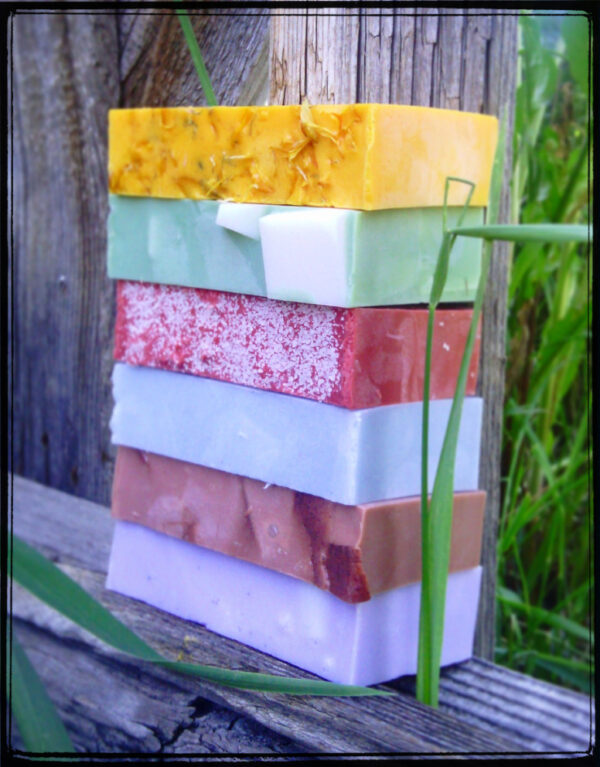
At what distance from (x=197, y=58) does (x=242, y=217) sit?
15 centimetres

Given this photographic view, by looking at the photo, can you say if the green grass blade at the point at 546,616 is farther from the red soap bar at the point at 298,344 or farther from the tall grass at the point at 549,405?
the red soap bar at the point at 298,344

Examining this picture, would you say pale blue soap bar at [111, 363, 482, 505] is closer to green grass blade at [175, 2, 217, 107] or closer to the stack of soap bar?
the stack of soap bar

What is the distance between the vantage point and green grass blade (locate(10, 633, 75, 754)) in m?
0.73

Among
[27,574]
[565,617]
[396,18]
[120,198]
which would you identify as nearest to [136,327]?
[120,198]

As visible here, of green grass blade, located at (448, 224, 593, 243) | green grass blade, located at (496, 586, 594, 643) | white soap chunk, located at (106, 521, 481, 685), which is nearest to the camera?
green grass blade, located at (448, 224, 593, 243)

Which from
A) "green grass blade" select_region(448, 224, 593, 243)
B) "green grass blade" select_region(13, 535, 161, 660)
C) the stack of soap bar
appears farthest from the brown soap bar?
"green grass blade" select_region(448, 224, 593, 243)

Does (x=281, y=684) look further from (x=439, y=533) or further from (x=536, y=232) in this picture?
(x=536, y=232)

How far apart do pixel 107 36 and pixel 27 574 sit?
0.66 meters

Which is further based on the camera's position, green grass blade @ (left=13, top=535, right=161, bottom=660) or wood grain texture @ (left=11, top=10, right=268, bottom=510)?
wood grain texture @ (left=11, top=10, right=268, bottom=510)

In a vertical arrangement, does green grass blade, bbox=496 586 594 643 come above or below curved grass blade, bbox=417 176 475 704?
below

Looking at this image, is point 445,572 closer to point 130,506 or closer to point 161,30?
point 130,506

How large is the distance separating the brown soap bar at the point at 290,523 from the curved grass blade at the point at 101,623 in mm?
83

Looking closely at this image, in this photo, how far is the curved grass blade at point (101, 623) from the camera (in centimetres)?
67

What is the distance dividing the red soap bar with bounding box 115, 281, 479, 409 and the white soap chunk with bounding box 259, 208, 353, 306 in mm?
18
